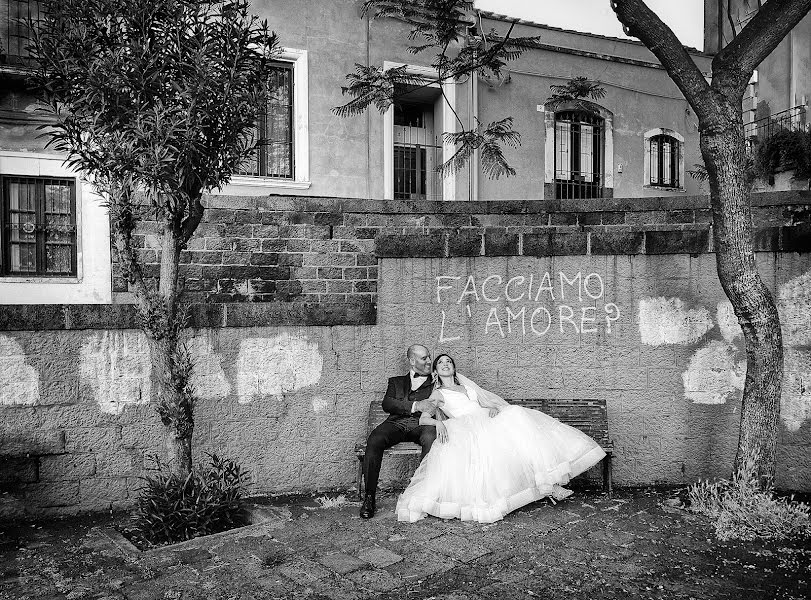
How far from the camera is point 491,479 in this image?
5.24 m

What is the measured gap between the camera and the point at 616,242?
6328 millimetres

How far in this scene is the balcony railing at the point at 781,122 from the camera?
1434cm

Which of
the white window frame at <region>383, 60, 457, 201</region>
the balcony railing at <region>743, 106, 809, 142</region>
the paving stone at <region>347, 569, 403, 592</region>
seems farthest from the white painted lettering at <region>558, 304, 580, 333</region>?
the balcony railing at <region>743, 106, 809, 142</region>

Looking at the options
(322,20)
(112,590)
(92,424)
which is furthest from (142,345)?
(322,20)

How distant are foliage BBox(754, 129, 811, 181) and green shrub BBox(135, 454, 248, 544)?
12.8 m

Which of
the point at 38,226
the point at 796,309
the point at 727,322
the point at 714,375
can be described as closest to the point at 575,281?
the point at 727,322

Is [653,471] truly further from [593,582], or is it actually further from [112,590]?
[112,590]

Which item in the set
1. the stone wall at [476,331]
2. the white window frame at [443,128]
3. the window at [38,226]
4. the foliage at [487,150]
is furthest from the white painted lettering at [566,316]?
the window at [38,226]

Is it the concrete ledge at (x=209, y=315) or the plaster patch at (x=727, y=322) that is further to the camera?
the plaster patch at (x=727, y=322)

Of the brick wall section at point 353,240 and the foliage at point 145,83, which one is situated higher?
the foliage at point 145,83

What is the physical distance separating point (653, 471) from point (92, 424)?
495 centimetres

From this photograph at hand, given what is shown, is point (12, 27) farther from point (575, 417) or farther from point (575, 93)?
point (575, 417)

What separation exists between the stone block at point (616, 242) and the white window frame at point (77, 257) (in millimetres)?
9228

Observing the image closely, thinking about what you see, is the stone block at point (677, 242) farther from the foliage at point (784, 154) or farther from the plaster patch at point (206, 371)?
the foliage at point (784, 154)
